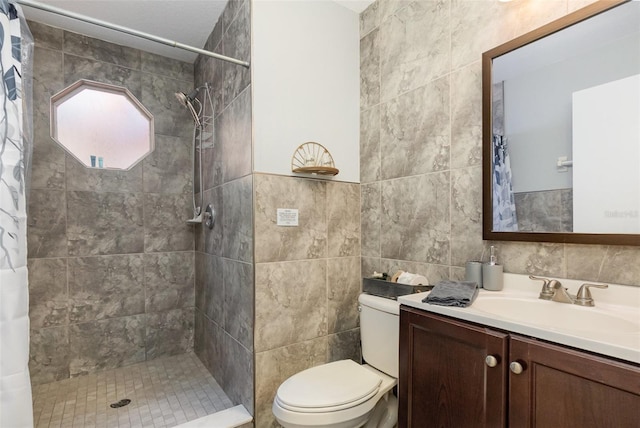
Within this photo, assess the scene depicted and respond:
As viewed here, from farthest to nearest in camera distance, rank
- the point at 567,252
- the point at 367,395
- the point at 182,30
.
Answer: the point at 182,30
the point at 367,395
the point at 567,252

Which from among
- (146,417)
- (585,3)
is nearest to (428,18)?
(585,3)

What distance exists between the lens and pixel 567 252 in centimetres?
123

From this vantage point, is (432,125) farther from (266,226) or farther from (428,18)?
(266,226)

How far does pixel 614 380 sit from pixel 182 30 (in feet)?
9.53

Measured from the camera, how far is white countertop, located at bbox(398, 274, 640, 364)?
791 mm

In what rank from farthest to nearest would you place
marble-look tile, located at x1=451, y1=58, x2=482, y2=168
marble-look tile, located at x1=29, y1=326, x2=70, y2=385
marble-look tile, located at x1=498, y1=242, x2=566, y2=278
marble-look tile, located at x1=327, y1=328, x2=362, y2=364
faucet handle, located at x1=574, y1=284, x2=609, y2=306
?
marble-look tile, located at x1=29, y1=326, x2=70, y2=385, marble-look tile, located at x1=327, y1=328, x2=362, y2=364, marble-look tile, located at x1=451, y1=58, x2=482, y2=168, marble-look tile, located at x1=498, y1=242, x2=566, y2=278, faucet handle, located at x1=574, y1=284, x2=609, y2=306

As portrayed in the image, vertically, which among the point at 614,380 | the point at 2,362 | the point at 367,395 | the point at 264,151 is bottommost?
the point at 367,395

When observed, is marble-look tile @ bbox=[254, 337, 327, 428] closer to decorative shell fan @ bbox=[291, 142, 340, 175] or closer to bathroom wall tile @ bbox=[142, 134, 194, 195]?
decorative shell fan @ bbox=[291, 142, 340, 175]

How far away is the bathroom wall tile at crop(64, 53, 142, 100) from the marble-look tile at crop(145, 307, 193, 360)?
5.96 ft

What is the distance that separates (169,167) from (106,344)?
1.46 m

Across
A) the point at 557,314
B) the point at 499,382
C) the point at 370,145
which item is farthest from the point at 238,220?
the point at 557,314

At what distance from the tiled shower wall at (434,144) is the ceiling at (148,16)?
504mm

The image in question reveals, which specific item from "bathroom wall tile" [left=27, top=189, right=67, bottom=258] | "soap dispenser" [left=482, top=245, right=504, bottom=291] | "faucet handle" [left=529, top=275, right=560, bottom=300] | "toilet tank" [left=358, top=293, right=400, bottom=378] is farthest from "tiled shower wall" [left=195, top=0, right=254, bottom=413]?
"faucet handle" [left=529, top=275, right=560, bottom=300]

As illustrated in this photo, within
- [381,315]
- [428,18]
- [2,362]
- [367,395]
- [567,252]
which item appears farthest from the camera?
[428,18]
